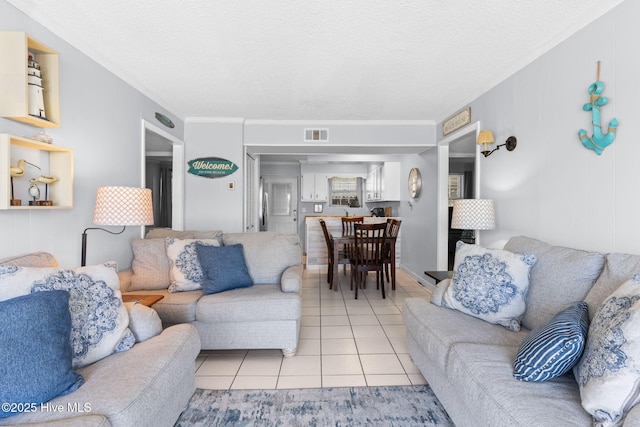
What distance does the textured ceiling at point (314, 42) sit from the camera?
1866mm

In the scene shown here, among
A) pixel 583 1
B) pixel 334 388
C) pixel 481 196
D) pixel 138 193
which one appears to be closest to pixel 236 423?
pixel 334 388

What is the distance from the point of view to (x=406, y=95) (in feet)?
11.0

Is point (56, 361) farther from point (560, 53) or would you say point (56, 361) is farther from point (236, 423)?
point (560, 53)

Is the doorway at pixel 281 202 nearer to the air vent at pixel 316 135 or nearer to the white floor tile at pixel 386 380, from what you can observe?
the air vent at pixel 316 135

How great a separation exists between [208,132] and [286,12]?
8.87ft

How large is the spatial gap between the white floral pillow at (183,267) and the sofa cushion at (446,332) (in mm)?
1741

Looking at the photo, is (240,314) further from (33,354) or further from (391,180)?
(391,180)

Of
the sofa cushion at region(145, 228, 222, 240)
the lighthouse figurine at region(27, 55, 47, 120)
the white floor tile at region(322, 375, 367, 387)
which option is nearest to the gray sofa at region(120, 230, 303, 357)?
the white floor tile at region(322, 375, 367, 387)

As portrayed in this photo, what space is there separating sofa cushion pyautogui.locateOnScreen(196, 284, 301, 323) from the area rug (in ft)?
1.65

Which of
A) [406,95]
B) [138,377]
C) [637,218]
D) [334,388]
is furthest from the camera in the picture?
[406,95]

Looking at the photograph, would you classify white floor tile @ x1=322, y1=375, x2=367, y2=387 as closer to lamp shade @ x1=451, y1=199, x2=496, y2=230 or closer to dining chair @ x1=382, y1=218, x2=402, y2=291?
lamp shade @ x1=451, y1=199, x2=496, y2=230

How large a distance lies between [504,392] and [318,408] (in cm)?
107

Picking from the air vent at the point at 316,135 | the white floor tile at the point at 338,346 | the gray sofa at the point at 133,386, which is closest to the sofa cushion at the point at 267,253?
the white floor tile at the point at 338,346

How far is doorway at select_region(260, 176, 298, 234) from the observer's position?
8109 mm
